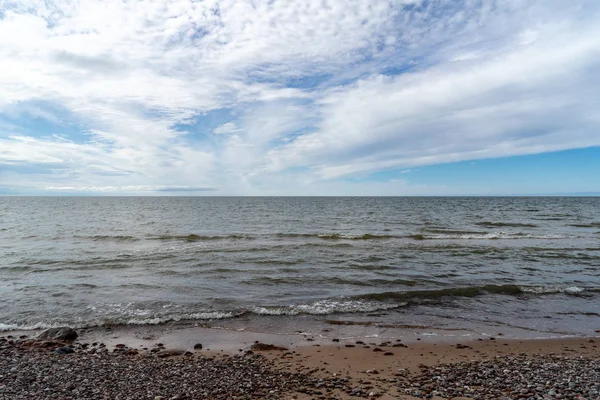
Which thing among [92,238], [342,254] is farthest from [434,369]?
[92,238]

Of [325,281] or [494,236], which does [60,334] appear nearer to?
[325,281]

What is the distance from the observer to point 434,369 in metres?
7.64

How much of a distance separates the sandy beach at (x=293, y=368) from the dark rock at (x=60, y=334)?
0.23 meters

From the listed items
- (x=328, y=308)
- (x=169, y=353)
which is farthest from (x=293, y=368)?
(x=328, y=308)

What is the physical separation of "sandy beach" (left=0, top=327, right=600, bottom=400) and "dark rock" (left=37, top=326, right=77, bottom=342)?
0.23 metres

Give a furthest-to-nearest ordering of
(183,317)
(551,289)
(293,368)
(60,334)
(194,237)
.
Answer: (194,237) → (551,289) → (183,317) → (60,334) → (293,368)

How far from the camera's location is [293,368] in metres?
7.80

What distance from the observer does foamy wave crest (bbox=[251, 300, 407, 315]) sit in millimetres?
12055

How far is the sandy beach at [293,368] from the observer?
647 cm

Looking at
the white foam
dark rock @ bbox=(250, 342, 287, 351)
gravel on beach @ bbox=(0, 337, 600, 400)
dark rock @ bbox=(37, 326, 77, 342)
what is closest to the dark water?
dark rock @ bbox=(37, 326, 77, 342)

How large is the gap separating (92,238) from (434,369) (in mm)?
31494

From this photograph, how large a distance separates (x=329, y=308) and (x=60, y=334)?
325 inches

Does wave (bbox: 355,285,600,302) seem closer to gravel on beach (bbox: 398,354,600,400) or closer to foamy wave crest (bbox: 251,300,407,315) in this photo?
foamy wave crest (bbox: 251,300,407,315)

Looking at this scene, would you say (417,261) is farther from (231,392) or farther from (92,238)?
(92,238)
